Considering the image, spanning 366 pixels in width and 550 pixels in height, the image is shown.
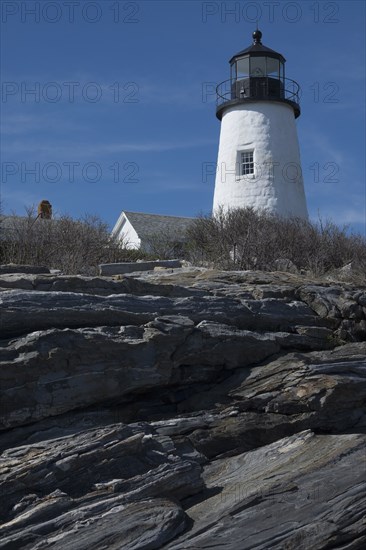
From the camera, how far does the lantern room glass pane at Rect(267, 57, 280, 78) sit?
97.3 feet

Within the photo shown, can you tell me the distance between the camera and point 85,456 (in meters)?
7.54

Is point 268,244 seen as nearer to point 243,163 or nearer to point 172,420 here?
point 172,420

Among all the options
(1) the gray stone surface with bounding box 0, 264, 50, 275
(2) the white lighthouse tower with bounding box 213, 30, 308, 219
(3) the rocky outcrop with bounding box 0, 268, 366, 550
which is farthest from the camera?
(2) the white lighthouse tower with bounding box 213, 30, 308, 219

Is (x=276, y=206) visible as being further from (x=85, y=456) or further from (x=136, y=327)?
(x=85, y=456)

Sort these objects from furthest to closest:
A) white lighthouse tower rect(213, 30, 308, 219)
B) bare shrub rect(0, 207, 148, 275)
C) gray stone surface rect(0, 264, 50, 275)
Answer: white lighthouse tower rect(213, 30, 308, 219) → bare shrub rect(0, 207, 148, 275) → gray stone surface rect(0, 264, 50, 275)

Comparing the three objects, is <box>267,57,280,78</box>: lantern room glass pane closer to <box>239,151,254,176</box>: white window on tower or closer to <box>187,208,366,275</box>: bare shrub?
<box>239,151,254,176</box>: white window on tower

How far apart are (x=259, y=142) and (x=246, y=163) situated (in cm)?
86

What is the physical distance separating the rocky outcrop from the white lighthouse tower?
680 inches

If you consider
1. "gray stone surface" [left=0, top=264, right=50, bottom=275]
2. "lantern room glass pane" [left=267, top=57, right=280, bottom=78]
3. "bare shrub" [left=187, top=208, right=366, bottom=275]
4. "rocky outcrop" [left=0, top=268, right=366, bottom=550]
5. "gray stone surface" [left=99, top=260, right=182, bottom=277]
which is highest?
"lantern room glass pane" [left=267, top=57, right=280, bottom=78]

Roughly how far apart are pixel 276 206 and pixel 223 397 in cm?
1868

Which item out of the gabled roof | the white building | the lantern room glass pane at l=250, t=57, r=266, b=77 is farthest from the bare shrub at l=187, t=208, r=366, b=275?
the lantern room glass pane at l=250, t=57, r=266, b=77

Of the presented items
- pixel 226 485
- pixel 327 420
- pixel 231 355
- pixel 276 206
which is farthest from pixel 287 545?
pixel 276 206

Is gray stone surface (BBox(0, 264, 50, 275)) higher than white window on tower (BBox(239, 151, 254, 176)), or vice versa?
white window on tower (BBox(239, 151, 254, 176))

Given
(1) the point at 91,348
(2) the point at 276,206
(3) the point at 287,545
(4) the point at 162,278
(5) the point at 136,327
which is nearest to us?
(3) the point at 287,545
